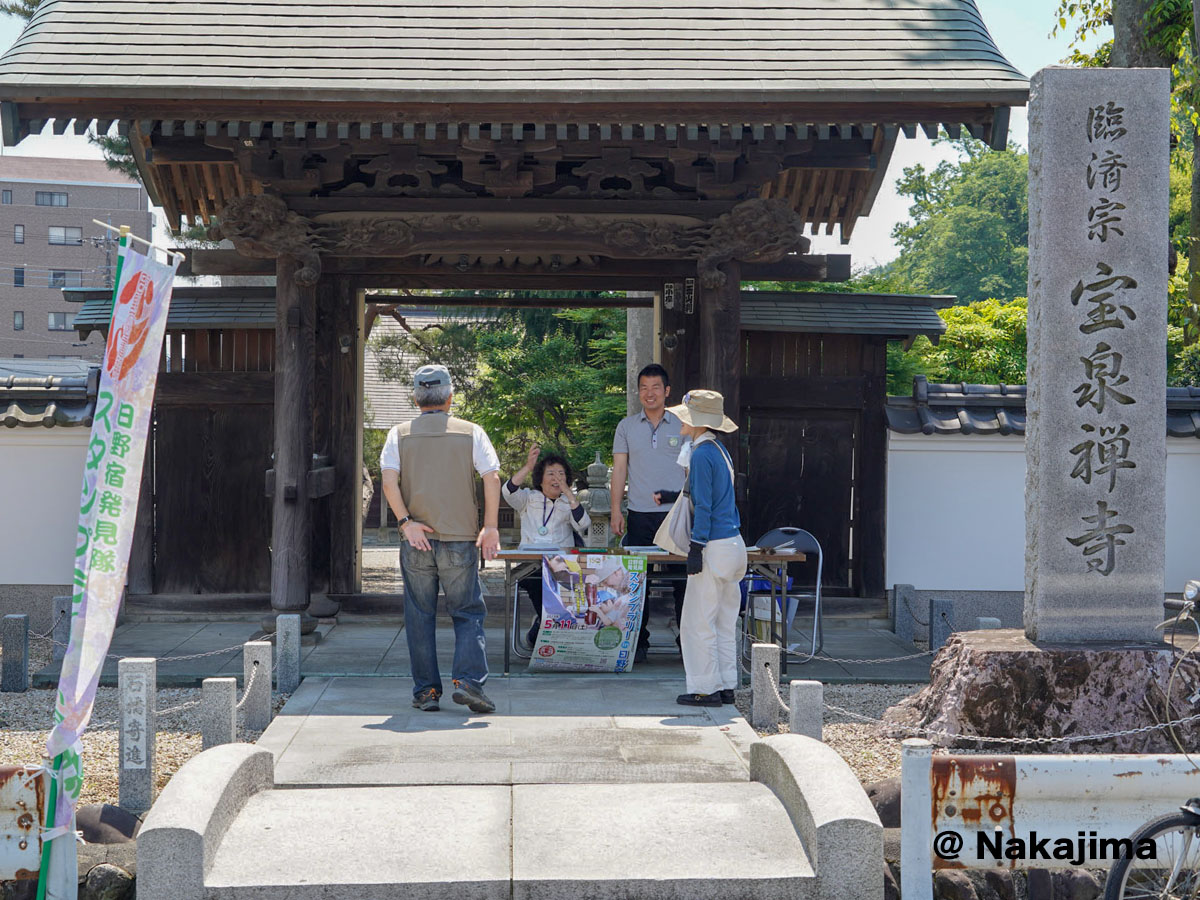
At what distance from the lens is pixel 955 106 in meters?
8.09

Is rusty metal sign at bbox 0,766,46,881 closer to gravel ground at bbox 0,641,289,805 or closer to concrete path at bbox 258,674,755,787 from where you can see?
concrete path at bbox 258,674,755,787

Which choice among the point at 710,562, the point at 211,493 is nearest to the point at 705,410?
the point at 710,562

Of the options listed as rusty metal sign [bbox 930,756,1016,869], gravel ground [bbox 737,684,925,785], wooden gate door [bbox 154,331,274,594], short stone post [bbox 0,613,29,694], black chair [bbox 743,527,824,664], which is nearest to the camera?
rusty metal sign [bbox 930,756,1016,869]

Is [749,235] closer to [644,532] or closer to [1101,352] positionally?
[644,532]

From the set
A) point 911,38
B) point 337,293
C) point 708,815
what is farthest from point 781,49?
point 708,815

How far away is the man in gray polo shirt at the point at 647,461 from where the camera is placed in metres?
8.36

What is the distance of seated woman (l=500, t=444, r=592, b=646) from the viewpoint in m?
8.62

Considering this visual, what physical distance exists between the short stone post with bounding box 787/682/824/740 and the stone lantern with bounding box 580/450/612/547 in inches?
120

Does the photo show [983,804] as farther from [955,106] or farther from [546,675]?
[955,106]

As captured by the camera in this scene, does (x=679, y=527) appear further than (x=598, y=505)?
No

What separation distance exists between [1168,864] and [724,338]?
591cm

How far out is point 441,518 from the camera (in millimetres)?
6660

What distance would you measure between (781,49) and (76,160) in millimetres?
53800

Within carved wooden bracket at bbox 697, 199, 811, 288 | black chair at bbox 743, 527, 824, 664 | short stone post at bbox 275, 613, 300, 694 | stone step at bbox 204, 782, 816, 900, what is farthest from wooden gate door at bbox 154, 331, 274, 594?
stone step at bbox 204, 782, 816, 900
